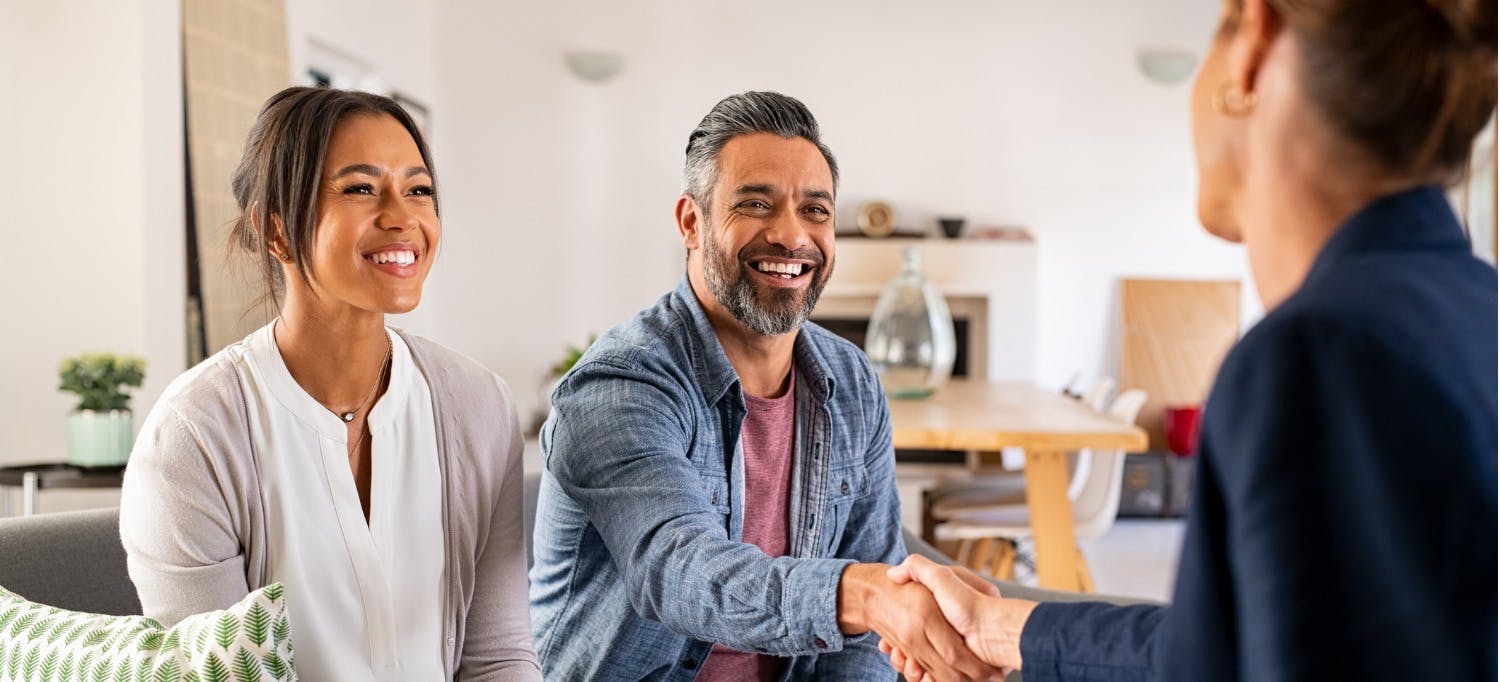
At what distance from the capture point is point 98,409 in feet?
11.0

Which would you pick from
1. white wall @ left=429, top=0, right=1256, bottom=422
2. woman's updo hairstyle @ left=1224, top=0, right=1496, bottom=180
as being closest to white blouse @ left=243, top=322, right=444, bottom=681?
woman's updo hairstyle @ left=1224, top=0, right=1496, bottom=180

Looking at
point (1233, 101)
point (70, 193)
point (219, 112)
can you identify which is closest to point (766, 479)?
point (1233, 101)

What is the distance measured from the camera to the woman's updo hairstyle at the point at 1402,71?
726 millimetres

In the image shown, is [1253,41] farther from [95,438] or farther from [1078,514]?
[1078,514]

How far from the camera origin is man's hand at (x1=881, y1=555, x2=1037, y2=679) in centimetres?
139

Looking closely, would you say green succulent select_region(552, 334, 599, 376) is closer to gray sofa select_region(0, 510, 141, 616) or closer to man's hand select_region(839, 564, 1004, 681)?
gray sofa select_region(0, 510, 141, 616)

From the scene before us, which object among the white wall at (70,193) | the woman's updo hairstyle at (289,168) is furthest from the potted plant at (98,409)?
the woman's updo hairstyle at (289,168)

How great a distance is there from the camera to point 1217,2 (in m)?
7.22

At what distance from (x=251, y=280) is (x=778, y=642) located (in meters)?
0.82

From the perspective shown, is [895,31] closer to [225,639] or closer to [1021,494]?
[1021,494]

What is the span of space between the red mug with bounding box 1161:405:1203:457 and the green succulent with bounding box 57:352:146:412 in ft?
16.3

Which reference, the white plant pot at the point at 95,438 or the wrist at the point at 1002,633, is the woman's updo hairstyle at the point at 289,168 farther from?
the white plant pot at the point at 95,438

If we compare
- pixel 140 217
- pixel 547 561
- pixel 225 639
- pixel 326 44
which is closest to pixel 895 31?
pixel 326 44

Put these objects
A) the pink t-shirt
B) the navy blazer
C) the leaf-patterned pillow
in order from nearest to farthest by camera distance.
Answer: the navy blazer < the leaf-patterned pillow < the pink t-shirt
